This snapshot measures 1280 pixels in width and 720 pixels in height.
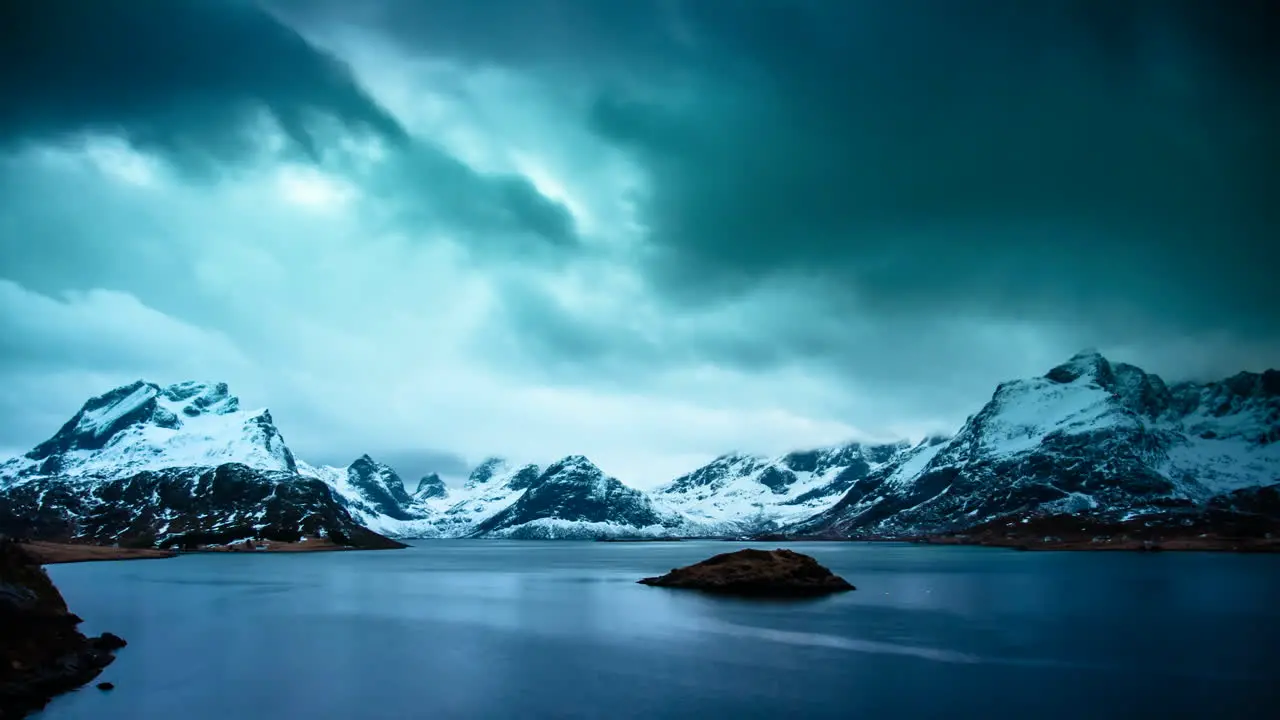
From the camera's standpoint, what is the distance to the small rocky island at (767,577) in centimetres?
11331

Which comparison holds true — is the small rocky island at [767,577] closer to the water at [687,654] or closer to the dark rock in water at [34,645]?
the water at [687,654]

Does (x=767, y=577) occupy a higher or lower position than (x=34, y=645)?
lower

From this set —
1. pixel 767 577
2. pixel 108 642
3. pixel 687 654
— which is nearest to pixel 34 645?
pixel 108 642

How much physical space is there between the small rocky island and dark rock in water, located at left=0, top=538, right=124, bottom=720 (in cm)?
8059

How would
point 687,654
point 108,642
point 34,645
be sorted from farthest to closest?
1. point 108,642
2. point 687,654
3. point 34,645

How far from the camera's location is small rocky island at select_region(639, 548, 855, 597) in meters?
113

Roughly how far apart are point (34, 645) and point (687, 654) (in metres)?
44.9

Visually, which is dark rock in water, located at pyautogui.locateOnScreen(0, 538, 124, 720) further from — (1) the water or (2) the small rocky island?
(2) the small rocky island

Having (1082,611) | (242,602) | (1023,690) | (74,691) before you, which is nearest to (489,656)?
(74,691)

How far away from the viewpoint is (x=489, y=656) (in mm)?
60031

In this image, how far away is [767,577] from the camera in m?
116

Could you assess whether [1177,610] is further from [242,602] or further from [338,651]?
[242,602]

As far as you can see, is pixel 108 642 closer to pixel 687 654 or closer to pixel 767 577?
pixel 687 654

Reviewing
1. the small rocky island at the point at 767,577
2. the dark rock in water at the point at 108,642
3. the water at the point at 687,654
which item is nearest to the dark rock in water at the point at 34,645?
the dark rock in water at the point at 108,642
